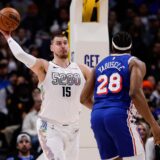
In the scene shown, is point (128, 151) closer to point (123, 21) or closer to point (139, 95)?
point (139, 95)

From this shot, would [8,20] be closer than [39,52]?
Yes

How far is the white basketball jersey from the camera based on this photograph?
333 inches

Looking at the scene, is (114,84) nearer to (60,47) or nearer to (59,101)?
(59,101)

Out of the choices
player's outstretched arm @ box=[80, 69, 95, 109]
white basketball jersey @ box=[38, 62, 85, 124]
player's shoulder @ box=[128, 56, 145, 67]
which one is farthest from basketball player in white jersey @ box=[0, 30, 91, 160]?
player's shoulder @ box=[128, 56, 145, 67]

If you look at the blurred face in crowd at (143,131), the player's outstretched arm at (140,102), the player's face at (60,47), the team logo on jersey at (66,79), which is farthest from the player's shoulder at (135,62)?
the blurred face in crowd at (143,131)

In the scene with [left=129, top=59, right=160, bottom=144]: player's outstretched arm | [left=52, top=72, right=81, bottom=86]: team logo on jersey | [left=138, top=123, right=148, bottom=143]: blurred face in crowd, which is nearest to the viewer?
[left=129, top=59, right=160, bottom=144]: player's outstretched arm

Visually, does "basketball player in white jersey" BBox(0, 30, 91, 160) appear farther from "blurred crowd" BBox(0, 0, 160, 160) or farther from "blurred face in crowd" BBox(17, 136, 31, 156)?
"blurred face in crowd" BBox(17, 136, 31, 156)

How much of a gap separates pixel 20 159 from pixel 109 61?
439 centimetres

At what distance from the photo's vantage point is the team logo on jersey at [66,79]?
8.55m

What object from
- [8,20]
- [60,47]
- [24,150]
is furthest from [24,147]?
[60,47]

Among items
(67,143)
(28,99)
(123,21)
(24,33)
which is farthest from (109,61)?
(123,21)

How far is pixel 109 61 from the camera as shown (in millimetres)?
7496

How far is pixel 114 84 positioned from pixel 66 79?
53.5 inches

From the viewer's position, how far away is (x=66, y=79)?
859 cm
